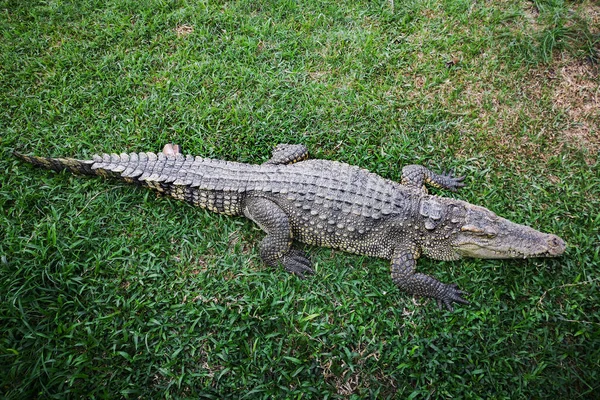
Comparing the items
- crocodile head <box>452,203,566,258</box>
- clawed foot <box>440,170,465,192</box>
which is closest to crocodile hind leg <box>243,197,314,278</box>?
crocodile head <box>452,203,566,258</box>

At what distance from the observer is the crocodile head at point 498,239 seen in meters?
3.52

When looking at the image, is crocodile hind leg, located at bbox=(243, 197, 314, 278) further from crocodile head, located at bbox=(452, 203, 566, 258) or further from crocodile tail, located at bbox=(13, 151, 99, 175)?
crocodile tail, located at bbox=(13, 151, 99, 175)

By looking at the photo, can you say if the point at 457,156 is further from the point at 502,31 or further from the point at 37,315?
the point at 37,315

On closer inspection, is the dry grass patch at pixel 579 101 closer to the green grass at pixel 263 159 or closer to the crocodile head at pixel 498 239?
the green grass at pixel 263 159

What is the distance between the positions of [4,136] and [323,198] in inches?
143

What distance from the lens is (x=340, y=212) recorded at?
3.74 meters

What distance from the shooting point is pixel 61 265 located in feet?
11.7

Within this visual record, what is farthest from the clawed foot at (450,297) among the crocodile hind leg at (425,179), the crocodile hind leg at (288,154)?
the crocodile hind leg at (288,154)

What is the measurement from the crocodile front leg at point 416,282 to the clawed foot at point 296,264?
2.67ft

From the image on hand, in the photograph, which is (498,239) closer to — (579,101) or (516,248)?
(516,248)

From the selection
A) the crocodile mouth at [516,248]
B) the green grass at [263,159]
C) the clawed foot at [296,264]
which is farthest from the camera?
the clawed foot at [296,264]

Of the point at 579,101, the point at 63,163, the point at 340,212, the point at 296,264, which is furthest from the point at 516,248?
the point at 63,163

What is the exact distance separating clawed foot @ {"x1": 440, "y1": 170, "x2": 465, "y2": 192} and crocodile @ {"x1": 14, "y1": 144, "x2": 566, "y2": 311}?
1.07 ft

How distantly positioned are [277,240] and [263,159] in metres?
1.09
